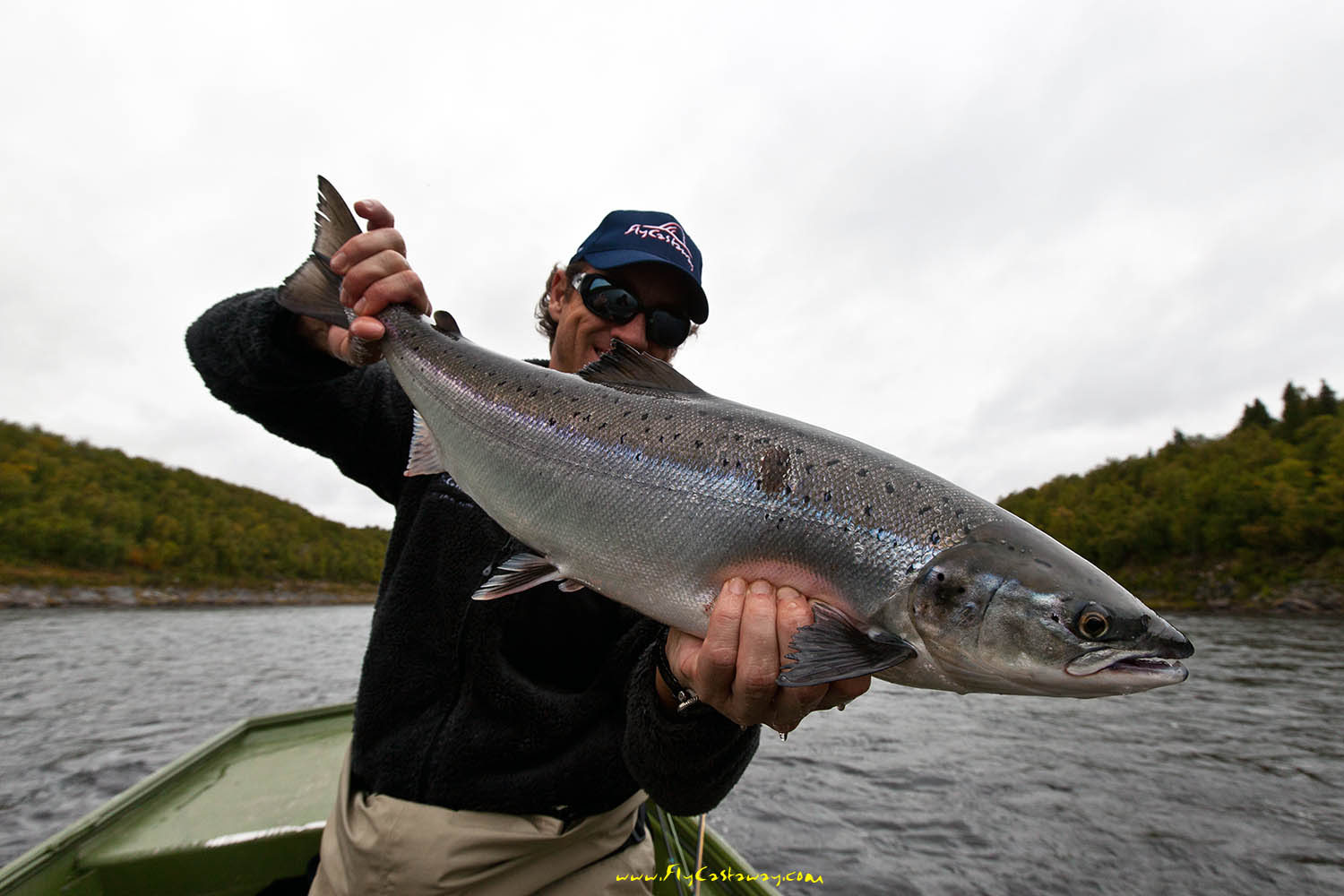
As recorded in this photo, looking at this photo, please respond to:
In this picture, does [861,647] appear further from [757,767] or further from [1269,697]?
[1269,697]

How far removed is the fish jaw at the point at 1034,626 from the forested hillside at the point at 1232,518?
65.9 meters

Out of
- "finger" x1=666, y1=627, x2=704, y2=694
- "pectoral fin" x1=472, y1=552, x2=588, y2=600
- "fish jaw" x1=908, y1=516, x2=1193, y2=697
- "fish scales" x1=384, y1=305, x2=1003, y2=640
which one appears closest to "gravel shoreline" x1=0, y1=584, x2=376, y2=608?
"fish scales" x1=384, y1=305, x2=1003, y2=640

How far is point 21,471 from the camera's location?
69625 millimetres

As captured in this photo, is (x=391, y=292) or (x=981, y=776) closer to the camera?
(x=391, y=292)

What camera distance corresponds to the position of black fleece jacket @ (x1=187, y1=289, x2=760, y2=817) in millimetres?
2445

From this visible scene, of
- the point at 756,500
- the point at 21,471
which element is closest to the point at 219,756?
the point at 756,500

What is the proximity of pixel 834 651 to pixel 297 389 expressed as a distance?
217 centimetres

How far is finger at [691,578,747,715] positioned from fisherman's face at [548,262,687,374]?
1.49m

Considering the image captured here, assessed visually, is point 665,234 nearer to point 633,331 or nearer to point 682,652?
point 633,331

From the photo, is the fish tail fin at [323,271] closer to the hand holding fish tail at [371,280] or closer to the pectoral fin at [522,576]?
the hand holding fish tail at [371,280]

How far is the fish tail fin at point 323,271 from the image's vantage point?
8.60ft

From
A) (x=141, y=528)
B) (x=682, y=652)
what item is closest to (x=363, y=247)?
(x=682, y=652)

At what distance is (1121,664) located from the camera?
6.06 ft

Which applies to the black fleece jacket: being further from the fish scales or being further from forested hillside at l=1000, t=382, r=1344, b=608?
forested hillside at l=1000, t=382, r=1344, b=608
